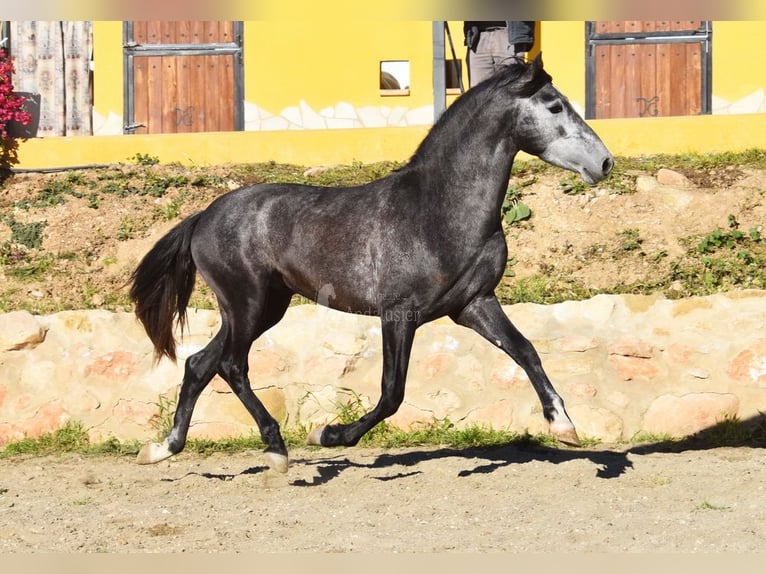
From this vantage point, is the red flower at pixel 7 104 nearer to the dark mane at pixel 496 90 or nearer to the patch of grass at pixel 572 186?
the patch of grass at pixel 572 186

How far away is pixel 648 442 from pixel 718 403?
54 centimetres

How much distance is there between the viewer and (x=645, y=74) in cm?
1277

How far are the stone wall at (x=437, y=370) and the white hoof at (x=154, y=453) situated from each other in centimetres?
100

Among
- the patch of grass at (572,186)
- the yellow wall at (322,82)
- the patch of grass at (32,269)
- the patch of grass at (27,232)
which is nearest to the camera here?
the patch of grass at (32,269)

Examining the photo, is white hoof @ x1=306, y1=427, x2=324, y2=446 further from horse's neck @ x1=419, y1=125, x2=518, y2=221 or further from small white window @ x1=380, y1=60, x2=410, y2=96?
small white window @ x1=380, y1=60, x2=410, y2=96

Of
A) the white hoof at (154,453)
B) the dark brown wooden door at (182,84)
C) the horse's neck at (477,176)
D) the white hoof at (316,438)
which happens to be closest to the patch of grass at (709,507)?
the horse's neck at (477,176)

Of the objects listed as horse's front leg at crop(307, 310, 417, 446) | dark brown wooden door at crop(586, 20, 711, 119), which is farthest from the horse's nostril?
dark brown wooden door at crop(586, 20, 711, 119)

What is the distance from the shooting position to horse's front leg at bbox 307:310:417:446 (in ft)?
16.3

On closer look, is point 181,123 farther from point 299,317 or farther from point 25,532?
point 25,532

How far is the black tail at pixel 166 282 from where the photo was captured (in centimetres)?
588

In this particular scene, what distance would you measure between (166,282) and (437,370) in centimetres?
198

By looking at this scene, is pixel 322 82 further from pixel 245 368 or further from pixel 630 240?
pixel 245 368

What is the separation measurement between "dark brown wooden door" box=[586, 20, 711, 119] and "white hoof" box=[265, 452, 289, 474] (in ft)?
27.8

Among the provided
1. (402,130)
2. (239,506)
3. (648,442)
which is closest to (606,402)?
(648,442)
